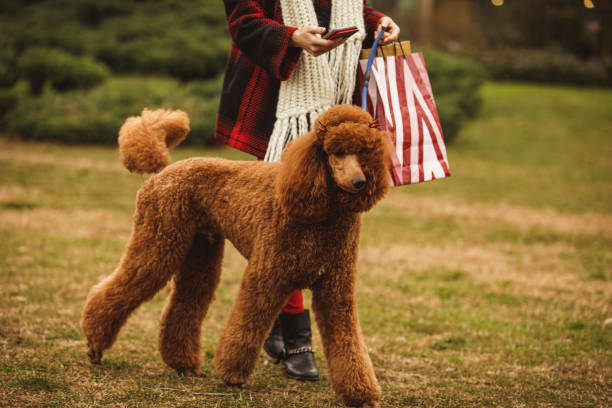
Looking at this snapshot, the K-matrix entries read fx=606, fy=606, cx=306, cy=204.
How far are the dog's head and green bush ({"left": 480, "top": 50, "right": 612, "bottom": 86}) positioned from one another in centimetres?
2044

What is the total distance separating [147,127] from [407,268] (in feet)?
10.7

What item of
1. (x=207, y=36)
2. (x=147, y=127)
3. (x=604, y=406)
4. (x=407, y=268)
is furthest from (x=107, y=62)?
(x=604, y=406)

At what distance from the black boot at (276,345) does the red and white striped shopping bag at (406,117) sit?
127cm

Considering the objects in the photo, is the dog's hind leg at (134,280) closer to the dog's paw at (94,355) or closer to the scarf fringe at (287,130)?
the dog's paw at (94,355)

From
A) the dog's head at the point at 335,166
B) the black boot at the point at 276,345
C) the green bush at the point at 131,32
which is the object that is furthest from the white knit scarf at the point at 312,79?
the green bush at the point at 131,32

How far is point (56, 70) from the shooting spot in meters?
13.1

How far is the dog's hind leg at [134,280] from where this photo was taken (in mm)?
2857

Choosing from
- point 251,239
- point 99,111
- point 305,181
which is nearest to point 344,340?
point 251,239

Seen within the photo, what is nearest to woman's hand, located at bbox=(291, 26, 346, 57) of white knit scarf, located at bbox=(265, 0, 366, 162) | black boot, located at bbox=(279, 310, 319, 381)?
white knit scarf, located at bbox=(265, 0, 366, 162)

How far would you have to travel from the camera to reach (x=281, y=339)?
11.3 ft

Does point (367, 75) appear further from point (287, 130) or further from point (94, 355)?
point (94, 355)

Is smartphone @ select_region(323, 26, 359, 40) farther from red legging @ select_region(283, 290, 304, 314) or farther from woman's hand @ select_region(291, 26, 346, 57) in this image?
red legging @ select_region(283, 290, 304, 314)

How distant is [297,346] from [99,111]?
10.2 m

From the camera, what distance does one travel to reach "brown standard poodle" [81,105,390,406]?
92.0 inches
